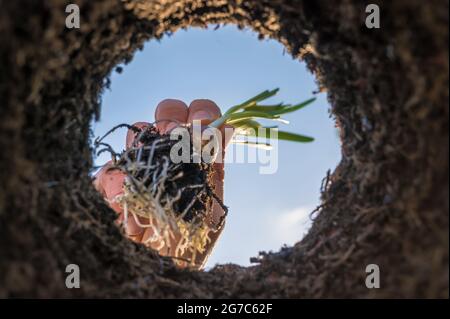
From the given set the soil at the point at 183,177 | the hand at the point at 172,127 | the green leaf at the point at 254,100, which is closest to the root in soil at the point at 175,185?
the soil at the point at 183,177

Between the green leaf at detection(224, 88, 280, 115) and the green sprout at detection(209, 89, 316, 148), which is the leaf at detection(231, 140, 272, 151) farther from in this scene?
the green leaf at detection(224, 88, 280, 115)

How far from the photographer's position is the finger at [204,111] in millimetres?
1984

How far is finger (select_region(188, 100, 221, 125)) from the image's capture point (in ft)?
6.51

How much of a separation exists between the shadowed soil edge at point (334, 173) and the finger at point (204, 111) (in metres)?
0.84

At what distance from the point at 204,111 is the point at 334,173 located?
0.99 meters

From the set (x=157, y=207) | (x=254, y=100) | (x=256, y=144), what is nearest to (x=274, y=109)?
(x=254, y=100)

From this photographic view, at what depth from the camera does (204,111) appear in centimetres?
208

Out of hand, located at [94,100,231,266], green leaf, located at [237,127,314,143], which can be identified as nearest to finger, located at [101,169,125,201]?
hand, located at [94,100,231,266]

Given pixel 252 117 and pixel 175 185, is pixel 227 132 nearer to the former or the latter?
pixel 252 117

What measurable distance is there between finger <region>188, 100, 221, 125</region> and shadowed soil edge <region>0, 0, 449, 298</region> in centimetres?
84

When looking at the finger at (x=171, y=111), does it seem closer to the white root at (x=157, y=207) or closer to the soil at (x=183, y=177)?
the soil at (x=183, y=177)

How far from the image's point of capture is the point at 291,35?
1.11 meters
